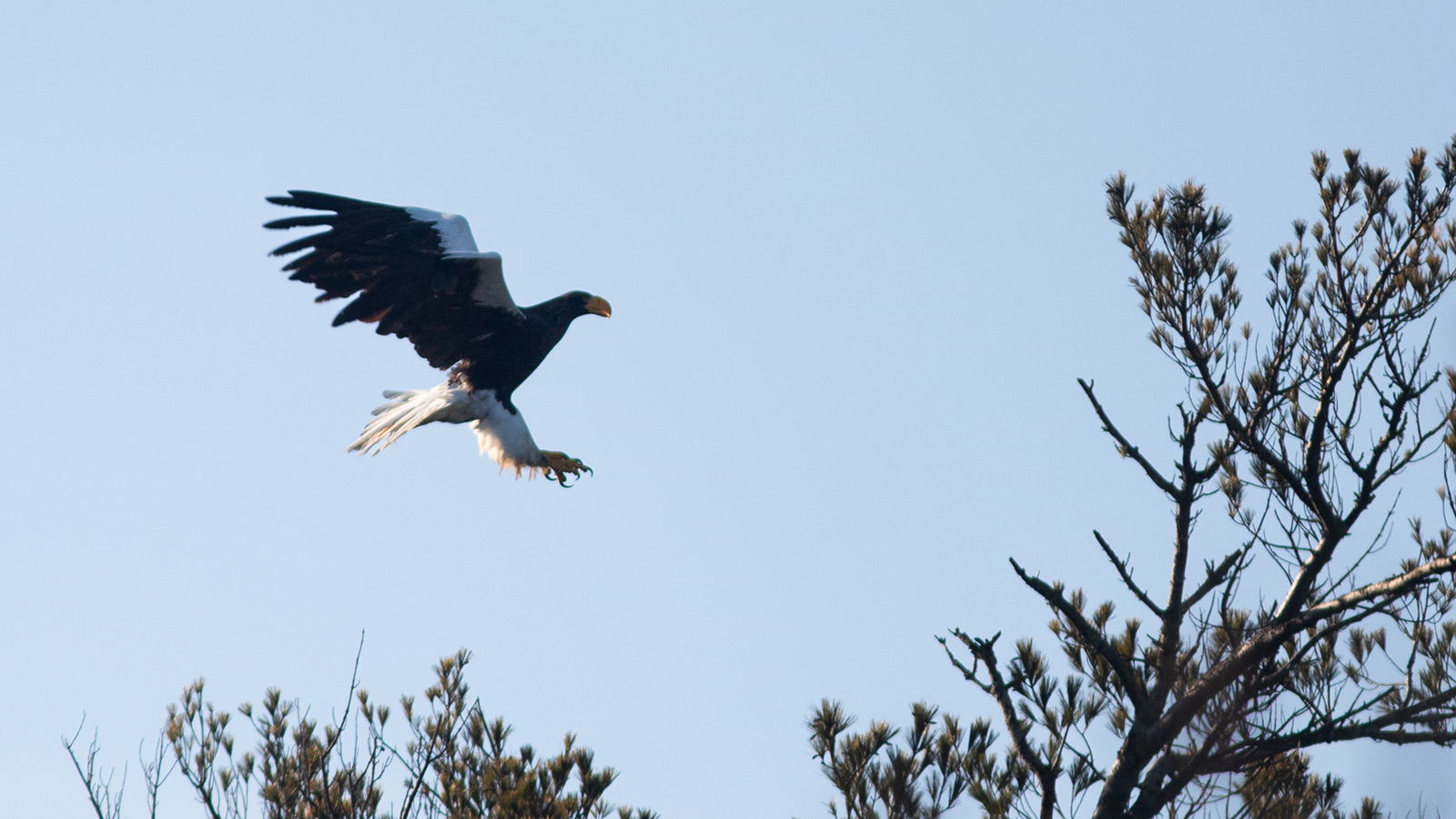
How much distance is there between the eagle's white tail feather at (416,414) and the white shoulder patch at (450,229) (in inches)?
32.8

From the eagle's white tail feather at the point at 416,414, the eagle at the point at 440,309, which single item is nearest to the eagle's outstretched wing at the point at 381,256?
the eagle at the point at 440,309

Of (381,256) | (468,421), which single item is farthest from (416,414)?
(381,256)

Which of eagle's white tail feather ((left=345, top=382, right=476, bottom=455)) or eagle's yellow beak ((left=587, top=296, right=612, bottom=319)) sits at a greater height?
eagle's yellow beak ((left=587, top=296, right=612, bottom=319))

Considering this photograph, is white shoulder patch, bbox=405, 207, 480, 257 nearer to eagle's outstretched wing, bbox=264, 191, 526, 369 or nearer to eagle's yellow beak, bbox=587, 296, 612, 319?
eagle's outstretched wing, bbox=264, 191, 526, 369

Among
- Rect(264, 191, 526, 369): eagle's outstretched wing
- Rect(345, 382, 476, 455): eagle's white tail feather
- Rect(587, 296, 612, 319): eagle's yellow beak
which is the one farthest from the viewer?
Rect(587, 296, 612, 319): eagle's yellow beak

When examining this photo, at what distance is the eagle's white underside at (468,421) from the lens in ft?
21.3

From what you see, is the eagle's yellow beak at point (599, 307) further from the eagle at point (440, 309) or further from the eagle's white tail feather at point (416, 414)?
the eagle's white tail feather at point (416, 414)

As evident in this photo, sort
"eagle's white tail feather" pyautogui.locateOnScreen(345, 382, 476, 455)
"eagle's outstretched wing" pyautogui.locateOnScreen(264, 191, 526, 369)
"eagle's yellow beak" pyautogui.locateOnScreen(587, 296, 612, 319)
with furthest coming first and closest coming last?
"eagle's yellow beak" pyautogui.locateOnScreen(587, 296, 612, 319), "eagle's white tail feather" pyautogui.locateOnScreen(345, 382, 476, 455), "eagle's outstretched wing" pyautogui.locateOnScreen(264, 191, 526, 369)

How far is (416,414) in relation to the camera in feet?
21.4

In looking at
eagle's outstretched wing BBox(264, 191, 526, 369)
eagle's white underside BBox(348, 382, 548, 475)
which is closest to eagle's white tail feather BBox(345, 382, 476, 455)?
eagle's white underside BBox(348, 382, 548, 475)

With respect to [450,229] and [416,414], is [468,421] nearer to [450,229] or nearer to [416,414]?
[416,414]

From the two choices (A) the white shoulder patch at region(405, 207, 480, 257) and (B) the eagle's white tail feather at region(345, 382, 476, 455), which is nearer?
(A) the white shoulder patch at region(405, 207, 480, 257)

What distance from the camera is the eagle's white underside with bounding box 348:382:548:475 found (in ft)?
21.3

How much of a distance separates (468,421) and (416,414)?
0.89ft
